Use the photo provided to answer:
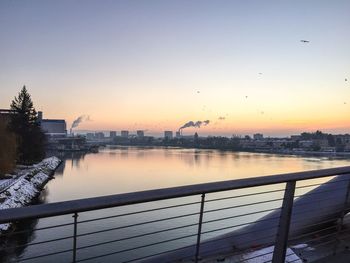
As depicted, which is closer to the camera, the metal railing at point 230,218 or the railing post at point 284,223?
the metal railing at point 230,218

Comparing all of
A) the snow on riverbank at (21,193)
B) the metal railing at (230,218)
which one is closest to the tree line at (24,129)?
the snow on riverbank at (21,193)

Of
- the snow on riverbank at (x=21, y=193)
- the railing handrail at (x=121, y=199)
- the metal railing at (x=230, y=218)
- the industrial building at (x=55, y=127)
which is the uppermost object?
the industrial building at (x=55, y=127)

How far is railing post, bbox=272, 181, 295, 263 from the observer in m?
2.66

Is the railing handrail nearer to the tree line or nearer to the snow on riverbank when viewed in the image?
the snow on riverbank

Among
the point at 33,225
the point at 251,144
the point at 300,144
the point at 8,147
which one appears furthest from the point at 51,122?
the point at 33,225

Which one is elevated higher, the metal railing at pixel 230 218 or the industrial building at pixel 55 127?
the industrial building at pixel 55 127

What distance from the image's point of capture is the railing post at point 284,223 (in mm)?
2661

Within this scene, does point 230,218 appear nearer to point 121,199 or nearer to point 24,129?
point 121,199

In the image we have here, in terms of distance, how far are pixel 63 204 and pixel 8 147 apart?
130ft

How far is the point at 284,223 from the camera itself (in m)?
2.70

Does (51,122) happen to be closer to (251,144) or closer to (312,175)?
(251,144)

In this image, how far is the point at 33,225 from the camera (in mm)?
21453

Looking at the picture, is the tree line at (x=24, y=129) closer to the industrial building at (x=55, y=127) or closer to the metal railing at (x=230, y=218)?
the metal railing at (x=230, y=218)

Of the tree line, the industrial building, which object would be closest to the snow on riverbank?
the tree line
